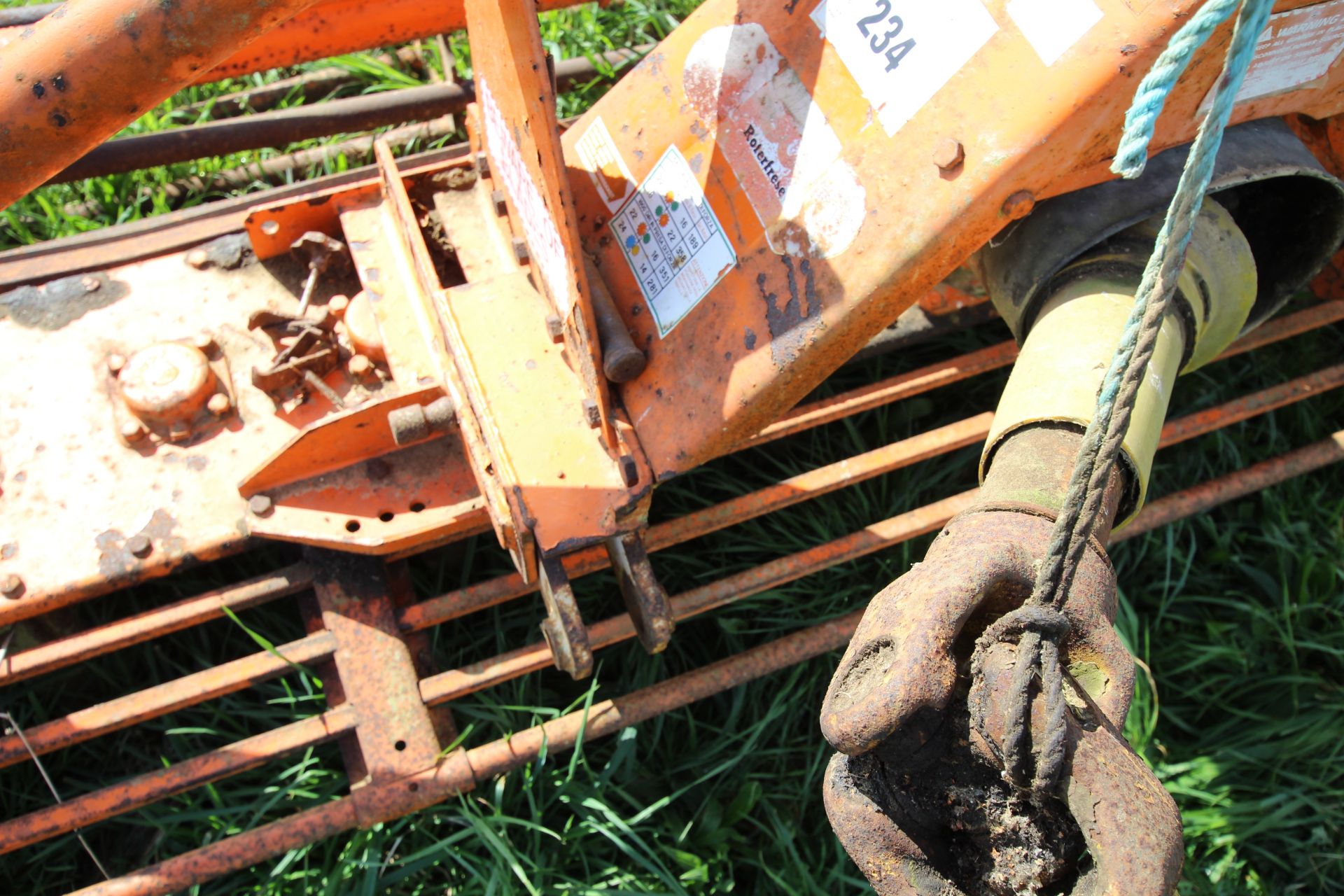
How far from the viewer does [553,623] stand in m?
1.76

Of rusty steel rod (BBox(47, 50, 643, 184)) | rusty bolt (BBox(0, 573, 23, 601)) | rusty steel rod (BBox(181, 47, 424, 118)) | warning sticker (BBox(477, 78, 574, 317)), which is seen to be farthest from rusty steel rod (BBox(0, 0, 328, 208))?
rusty steel rod (BBox(181, 47, 424, 118))

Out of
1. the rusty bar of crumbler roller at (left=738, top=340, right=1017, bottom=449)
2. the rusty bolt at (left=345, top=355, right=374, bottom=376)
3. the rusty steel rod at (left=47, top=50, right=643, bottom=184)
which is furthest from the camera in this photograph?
the rusty steel rod at (left=47, top=50, right=643, bottom=184)

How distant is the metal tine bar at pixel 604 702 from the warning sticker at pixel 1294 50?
80 centimetres

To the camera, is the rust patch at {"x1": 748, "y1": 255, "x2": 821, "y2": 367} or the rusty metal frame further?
the rusty metal frame

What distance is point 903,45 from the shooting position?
4.77ft

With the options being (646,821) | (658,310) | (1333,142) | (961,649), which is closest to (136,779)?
(646,821)

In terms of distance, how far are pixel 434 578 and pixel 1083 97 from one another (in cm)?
166

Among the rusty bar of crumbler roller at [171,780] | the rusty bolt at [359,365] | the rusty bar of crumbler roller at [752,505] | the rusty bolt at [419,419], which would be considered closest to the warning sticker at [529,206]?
the rusty bolt at [419,419]

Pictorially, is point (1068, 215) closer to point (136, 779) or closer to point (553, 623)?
point (553, 623)

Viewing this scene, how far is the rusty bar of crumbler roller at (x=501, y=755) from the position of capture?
1818mm

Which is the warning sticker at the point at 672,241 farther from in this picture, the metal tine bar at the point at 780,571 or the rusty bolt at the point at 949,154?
the metal tine bar at the point at 780,571

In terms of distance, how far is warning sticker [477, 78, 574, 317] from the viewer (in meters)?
1.64

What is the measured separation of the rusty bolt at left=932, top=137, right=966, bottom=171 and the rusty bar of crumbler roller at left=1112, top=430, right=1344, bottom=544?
107 cm

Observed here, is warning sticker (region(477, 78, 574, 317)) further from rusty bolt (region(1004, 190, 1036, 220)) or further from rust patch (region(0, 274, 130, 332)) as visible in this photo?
rust patch (region(0, 274, 130, 332))
